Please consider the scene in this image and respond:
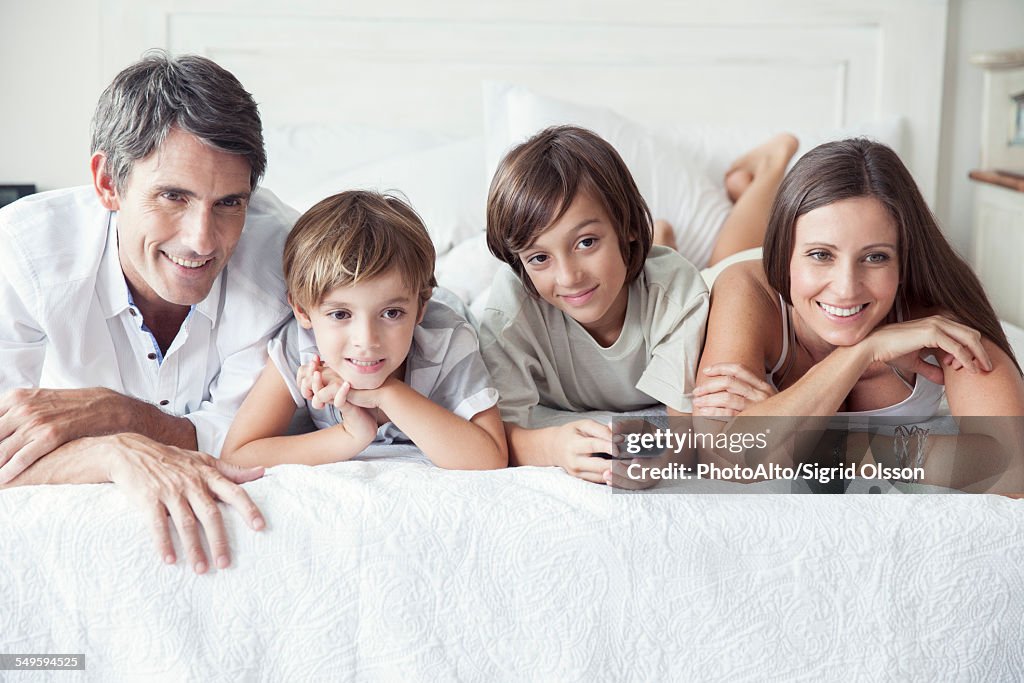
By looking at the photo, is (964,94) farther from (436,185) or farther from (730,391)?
(730,391)

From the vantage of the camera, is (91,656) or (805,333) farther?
(805,333)

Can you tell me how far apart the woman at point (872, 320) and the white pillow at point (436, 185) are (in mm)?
1025

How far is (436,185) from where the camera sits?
2387 mm

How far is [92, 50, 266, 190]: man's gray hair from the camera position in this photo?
1.29m

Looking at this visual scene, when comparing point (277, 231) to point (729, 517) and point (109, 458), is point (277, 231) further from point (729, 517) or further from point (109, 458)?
point (729, 517)

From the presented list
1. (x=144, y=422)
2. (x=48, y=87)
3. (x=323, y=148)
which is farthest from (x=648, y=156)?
(x=48, y=87)

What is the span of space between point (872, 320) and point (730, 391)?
0.74ft

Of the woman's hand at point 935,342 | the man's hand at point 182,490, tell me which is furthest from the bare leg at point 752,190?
the man's hand at point 182,490

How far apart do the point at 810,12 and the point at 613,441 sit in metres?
2.12

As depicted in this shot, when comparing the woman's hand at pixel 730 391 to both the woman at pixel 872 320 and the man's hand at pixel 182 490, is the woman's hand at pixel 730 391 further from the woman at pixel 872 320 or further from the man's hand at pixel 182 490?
the man's hand at pixel 182 490

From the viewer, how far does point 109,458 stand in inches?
44.2

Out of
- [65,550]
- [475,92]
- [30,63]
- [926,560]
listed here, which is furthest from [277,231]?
[30,63]

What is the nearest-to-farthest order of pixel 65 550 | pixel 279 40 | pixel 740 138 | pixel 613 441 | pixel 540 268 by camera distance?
pixel 65 550, pixel 613 441, pixel 540 268, pixel 740 138, pixel 279 40

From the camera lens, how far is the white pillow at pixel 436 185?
2.30 m
